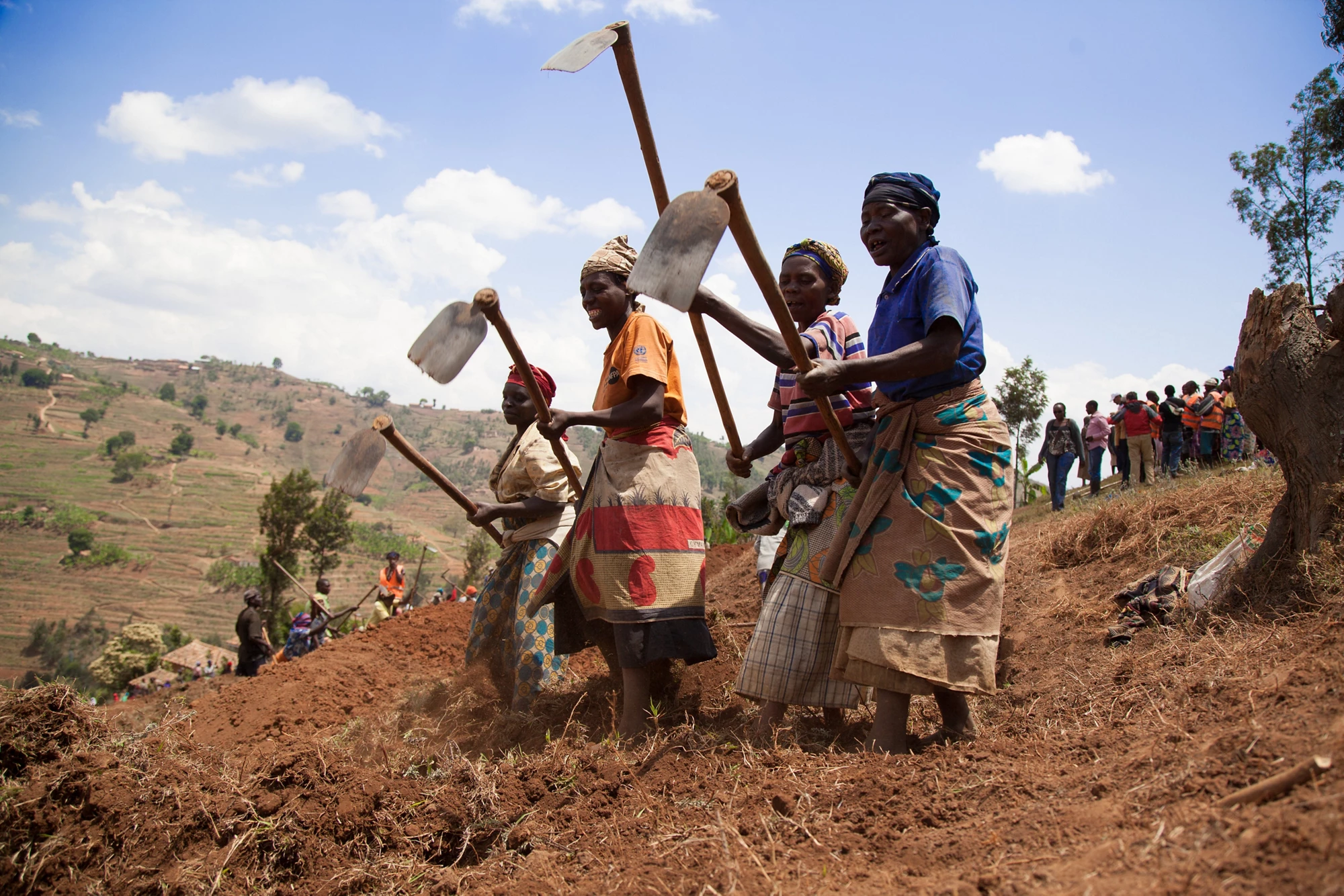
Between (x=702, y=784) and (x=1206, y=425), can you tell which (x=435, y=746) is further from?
(x=1206, y=425)

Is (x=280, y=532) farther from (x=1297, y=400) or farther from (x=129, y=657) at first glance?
(x=1297, y=400)

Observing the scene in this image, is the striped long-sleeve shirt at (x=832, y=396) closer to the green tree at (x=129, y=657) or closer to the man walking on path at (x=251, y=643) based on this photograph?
the man walking on path at (x=251, y=643)

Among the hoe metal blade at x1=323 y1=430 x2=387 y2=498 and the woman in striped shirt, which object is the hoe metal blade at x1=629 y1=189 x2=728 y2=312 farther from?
the hoe metal blade at x1=323 y1=430 x2=387 y2=498

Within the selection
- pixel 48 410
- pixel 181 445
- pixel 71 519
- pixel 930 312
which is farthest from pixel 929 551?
pixel 48 410

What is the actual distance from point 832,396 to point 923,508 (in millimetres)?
714

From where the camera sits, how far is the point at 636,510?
3463 millimetres

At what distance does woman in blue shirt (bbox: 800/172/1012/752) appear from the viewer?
8.46ft

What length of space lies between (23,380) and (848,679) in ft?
448

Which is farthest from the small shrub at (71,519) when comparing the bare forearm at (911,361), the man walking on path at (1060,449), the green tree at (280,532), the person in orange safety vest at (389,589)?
the bare forearm at (911,361)

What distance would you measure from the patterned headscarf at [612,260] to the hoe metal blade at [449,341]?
1.78 feet

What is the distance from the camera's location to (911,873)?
185 cm

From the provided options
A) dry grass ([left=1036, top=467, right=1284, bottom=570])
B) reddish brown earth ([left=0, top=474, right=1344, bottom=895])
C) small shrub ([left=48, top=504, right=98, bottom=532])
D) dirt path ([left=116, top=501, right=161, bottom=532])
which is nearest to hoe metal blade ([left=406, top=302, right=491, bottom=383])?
reddish brown earth ([left=0, top=474, right=1344, bottom=895])

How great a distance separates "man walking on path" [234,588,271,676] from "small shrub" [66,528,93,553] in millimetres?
67645

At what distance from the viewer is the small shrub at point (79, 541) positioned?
6462 cm
